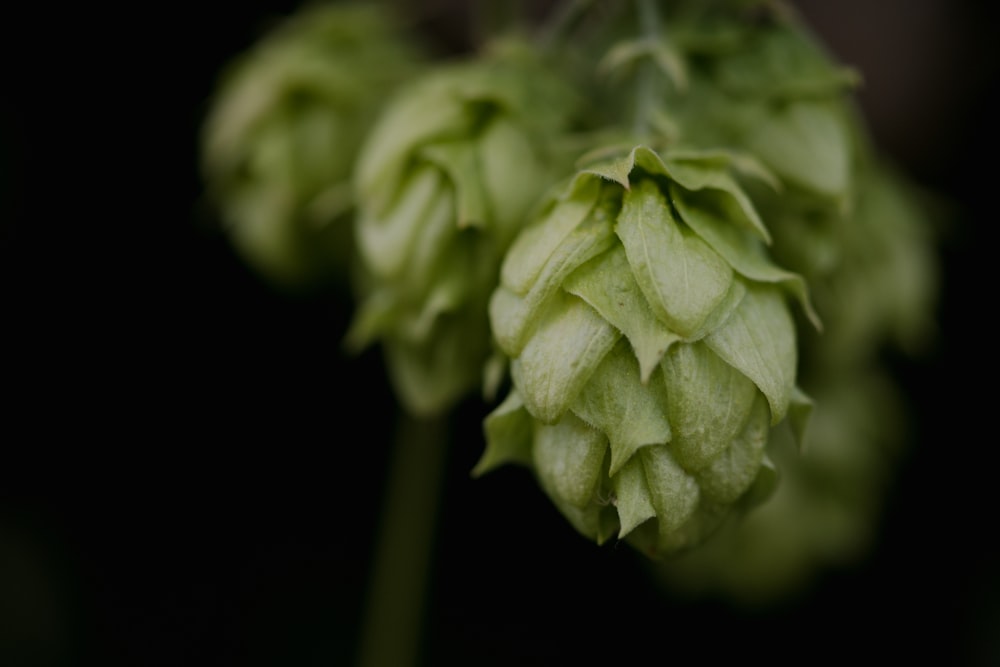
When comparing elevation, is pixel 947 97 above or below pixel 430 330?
below

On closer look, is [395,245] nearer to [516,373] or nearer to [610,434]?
[516,373]

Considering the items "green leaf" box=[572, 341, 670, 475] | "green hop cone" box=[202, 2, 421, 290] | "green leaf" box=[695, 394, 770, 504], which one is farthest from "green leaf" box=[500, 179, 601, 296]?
"green hop cone" box=[202, 2, 421, 290]

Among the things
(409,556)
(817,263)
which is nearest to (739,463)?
(817,263)

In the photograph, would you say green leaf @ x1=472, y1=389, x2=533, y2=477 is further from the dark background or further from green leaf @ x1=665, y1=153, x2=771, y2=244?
the dark background

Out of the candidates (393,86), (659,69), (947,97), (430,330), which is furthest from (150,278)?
(947,97)

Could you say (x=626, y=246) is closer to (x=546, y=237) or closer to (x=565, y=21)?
(x=546, y=237)

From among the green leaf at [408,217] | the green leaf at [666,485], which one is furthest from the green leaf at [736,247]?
the green leaf at [408,217]
